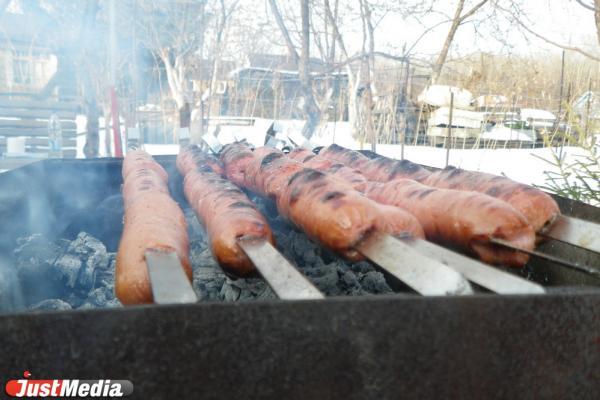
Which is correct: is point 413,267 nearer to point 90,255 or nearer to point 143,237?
point 143,237

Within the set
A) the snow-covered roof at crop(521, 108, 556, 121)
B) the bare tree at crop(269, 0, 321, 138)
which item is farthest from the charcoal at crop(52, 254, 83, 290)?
the snow-covered roof at crop(521, 108, 556, 121)

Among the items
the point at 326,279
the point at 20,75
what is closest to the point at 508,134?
the point at 326,279

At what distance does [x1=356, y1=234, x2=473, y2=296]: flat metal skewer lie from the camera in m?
1.10

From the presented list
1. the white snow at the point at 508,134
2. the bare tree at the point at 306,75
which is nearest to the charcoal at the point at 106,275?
the bare tree at the point at 306,75

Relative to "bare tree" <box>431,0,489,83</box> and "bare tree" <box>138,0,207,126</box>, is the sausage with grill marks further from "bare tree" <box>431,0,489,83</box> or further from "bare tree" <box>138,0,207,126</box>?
"bare tree" <box>138,0,207,126</box>

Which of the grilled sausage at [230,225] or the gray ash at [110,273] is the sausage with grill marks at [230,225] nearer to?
the grilled sausage at [230,225]

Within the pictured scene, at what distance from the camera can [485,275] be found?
3.84ft

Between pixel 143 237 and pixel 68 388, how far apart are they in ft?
1.85

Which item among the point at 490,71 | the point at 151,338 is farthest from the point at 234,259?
the point at 490,71

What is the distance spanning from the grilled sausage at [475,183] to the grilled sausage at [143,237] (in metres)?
1.11

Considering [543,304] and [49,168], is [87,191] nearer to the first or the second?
[49,168]

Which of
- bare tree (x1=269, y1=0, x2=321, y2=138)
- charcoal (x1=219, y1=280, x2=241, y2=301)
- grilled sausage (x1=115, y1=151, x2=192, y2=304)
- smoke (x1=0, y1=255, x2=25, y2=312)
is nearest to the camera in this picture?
grilled sausage (x1=115, y1=151, x2=192, y2=304)

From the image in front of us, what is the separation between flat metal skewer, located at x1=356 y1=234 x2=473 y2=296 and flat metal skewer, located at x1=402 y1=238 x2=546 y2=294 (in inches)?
2.6

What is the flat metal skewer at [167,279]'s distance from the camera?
102 cm
